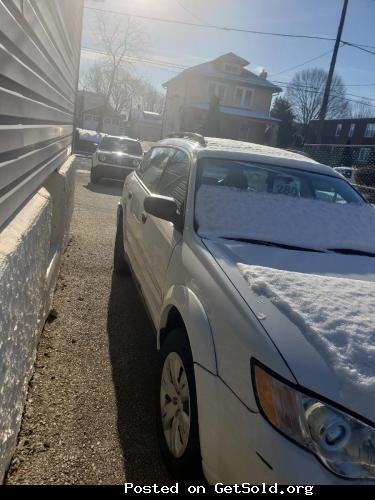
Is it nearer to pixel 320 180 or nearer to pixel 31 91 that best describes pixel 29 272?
pixel 31 91

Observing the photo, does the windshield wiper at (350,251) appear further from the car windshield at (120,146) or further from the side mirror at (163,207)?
the car windshield at (120,146)

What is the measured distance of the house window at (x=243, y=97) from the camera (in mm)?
40172

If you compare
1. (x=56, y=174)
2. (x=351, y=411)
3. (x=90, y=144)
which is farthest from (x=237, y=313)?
(x=90, y=144)

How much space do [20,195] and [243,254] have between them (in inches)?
52.7

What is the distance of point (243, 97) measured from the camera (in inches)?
1588

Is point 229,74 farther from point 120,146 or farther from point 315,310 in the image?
point 315,310

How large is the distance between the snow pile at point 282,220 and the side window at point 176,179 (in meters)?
0.19

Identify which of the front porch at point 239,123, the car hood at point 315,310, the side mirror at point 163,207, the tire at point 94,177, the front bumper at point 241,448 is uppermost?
the front porch at point 239,123

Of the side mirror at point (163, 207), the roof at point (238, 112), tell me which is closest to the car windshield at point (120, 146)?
the side mirror at point (163, 207)

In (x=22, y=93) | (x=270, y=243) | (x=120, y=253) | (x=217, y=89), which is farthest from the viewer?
(x=217, y=89)

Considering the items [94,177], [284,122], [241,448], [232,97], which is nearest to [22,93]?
[241,448]

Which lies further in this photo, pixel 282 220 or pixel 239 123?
pixel 239 123

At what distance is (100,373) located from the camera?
3396 millimetres

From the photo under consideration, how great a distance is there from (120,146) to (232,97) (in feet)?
90.1
